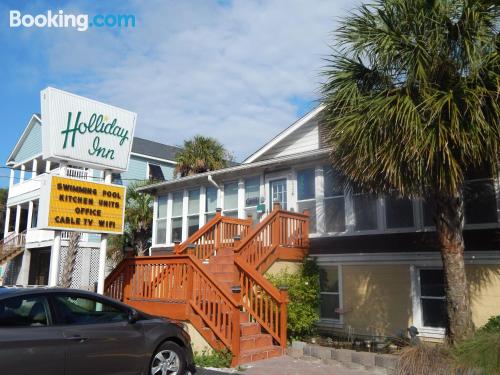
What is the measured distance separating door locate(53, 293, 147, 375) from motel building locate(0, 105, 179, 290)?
19610 millimetres

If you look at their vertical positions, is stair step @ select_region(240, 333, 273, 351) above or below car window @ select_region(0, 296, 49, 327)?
below

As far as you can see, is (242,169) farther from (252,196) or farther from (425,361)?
(425,361)

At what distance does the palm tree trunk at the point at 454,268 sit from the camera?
309 inches

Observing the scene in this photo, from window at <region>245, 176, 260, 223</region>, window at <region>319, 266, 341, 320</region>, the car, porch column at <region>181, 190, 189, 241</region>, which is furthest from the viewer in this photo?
porch column at <region>181, 190, 189, 241</region>

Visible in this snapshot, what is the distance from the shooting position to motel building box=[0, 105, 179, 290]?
25.9 metres

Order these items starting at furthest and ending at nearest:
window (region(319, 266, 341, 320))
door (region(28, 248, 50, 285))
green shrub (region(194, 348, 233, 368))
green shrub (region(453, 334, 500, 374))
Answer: door (region(28, 248, 50, 285)), window (region(319, 266, 341, 320)), green shrub (region(194, 348, 233, 368)), green shrub (region(453, 334, 500, 374))

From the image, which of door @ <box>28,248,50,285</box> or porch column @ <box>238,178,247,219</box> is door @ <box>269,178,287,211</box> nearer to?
porch column @ <box>238,178,247,219</box>

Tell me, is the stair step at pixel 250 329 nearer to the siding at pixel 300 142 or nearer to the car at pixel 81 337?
the car at pixel 81 337

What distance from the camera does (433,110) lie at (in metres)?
7.64

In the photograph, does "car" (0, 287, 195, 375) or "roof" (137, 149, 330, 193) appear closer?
"car" (0, 287, 195, 375)

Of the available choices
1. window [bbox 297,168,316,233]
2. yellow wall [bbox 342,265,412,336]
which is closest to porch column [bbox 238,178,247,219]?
window [bbox 297,168,316,233]

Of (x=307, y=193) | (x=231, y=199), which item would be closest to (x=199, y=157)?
(x=231, y=199)

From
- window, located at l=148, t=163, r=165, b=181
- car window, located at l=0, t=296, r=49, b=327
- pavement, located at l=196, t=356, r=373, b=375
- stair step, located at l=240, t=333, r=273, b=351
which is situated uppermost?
window, located at l=148, t=163, r=165, b=181

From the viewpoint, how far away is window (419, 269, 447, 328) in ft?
34.4
